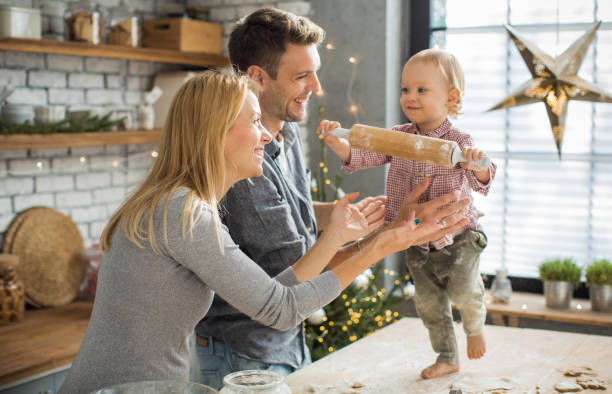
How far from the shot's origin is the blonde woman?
4.86ft

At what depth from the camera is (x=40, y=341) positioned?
277cm

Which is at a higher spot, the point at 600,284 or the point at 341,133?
the point at 341,133

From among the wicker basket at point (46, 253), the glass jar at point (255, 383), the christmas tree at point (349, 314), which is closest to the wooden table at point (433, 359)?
the glass jar at point (255, 383)

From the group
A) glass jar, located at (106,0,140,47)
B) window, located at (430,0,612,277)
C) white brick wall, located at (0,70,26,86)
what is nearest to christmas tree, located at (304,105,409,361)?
window, located at (430,0,612,277)

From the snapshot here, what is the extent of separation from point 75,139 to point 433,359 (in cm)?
192

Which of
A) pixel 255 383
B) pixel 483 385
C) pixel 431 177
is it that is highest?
pixel 431 177

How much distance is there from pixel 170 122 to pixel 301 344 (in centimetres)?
82

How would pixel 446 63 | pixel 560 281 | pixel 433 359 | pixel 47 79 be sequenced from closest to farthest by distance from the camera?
1. pixel 446 63
2. pixel 433 359
3. pixel 560 281
4. pixel 47 79

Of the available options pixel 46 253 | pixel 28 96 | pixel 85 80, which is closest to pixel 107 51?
pixel 85 80

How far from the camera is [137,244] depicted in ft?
4.82

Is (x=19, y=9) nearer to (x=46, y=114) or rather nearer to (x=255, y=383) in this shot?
(x=46, y=114)

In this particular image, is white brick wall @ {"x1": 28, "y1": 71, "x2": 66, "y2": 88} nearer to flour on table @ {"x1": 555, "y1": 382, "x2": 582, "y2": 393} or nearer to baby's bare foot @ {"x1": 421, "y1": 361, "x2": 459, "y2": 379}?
baby's bare foot @ {"x1": 421, "y1": 361, "x2": 459, "y2": 379}

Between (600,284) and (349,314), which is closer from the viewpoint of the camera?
(600,284)

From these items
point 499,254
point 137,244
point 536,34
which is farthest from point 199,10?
point 137,244
